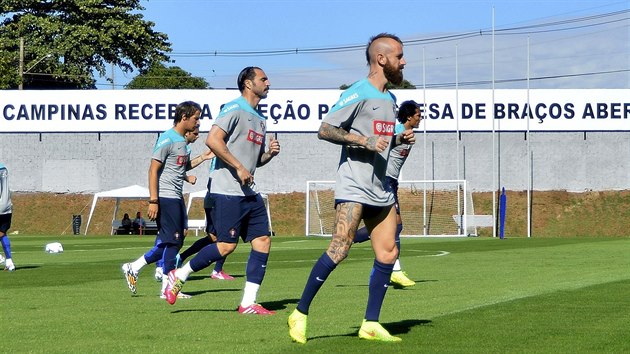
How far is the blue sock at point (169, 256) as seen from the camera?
41.3 feet

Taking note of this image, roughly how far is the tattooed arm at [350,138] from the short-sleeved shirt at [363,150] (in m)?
0.07

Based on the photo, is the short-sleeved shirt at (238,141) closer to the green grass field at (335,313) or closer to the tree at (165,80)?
the green grass field at (335,313)

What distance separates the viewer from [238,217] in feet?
34.7

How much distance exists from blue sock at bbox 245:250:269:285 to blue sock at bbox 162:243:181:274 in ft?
7.34

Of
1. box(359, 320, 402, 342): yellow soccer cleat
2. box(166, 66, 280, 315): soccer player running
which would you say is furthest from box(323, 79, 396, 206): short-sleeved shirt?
box(166, 66, 280, 315): soccer player running

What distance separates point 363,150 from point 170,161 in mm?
5049

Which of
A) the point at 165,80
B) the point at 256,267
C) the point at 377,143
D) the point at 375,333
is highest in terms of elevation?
the point at 165,80

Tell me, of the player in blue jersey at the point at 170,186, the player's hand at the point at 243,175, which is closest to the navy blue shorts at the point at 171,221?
the player in blue jersey at the point at 170,186

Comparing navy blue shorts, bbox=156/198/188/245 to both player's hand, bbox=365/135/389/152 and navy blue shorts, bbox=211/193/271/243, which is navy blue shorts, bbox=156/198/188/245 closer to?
navy blue shorts, bbox=211/193/271/243

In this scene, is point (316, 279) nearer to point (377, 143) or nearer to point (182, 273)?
point (377, 143)

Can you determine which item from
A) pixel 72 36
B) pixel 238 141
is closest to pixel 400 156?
pixel 238 141

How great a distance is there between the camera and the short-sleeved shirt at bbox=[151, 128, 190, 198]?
1296 centimetres

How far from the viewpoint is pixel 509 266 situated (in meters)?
19.0

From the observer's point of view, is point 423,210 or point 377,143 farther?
point 423,210
